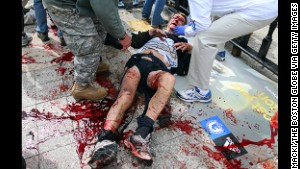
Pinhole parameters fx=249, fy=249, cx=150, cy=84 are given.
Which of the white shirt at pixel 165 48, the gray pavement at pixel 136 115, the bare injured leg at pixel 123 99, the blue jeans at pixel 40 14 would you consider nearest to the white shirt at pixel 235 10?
the white shirt at pixel 165 48

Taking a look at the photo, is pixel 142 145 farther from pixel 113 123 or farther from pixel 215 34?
pixel 215 34

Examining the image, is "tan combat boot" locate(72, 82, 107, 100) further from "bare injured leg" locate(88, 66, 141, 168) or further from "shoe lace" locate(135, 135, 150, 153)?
"shoe lace" locate(135, 135, 150, 153)

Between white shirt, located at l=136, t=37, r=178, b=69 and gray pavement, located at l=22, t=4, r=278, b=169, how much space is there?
0.37 metres

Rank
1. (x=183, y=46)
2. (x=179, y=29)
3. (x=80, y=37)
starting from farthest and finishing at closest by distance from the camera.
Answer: (x=183, y=46) → (x=179, y=29) → (x=80, y=37)

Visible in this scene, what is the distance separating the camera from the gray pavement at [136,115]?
2.24m

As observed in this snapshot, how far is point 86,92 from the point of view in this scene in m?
2.72

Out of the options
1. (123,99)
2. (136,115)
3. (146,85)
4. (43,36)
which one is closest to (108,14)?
(123,99)

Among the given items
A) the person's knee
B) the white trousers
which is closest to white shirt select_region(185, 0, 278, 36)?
the white trousers

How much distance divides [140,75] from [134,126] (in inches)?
22.1

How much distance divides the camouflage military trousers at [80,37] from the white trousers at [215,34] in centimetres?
110

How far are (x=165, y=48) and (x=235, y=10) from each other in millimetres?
904

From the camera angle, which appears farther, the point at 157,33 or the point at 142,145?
the point at 157,33
